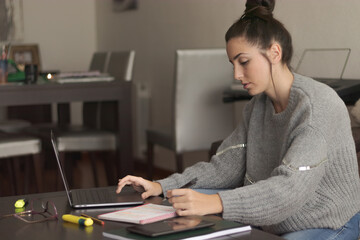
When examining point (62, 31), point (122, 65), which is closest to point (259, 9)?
point (122, 65)

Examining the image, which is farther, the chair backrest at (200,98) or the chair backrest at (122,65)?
the chair backrest at (122,65)

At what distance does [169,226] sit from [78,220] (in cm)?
22

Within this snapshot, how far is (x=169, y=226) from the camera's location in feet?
3.97

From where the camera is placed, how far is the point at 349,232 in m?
1.58

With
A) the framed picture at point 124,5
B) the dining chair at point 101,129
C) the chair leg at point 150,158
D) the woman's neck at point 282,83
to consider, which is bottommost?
the chair leg at point 150,158

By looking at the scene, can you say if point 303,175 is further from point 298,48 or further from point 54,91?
point 54,91

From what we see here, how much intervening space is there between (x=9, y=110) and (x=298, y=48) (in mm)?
2745

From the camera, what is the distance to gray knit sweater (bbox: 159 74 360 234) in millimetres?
1402

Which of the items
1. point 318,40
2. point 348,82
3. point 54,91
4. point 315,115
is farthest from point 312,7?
point 315,115

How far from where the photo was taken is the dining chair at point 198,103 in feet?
10.8

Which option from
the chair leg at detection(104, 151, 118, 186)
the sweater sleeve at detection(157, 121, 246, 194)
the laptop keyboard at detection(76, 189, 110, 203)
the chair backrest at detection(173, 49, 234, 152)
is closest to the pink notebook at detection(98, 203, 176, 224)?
the laptop keyboard at detection(76, 189, 110, 203)

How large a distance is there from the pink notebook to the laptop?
0.28 ft

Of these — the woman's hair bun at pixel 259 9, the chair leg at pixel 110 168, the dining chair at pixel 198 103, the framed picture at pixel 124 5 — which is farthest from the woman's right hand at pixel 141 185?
the framed picture at pixel 124 5

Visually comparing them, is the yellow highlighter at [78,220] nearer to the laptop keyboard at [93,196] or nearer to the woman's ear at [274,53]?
the laptop keyboard at [93,196]
